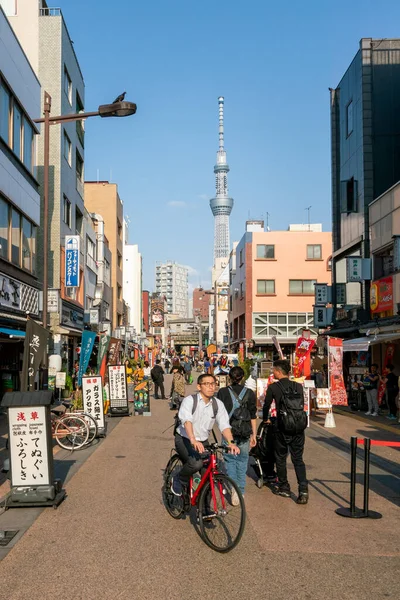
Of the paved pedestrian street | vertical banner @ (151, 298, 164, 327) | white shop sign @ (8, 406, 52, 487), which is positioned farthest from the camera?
vertical banner @ (151, 298, 164, 327)

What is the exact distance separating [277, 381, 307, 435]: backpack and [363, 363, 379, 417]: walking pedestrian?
1323 cm

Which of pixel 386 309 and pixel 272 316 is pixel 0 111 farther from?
pixel 272 316

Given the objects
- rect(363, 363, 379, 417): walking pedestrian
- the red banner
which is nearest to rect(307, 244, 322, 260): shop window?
rect(363, 363, 379, 417): walking pedestrian

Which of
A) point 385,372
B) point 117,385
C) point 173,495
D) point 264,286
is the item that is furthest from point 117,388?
point 264,286

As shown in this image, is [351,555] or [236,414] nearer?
[351,555]

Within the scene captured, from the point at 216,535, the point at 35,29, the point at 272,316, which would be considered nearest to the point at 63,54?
the point at 35,29

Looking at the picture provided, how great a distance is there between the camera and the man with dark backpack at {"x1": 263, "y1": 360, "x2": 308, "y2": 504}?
8.45 meters

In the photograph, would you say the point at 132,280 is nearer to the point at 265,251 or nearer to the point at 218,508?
the point at 265,251

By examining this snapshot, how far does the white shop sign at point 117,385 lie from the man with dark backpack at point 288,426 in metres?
12.2

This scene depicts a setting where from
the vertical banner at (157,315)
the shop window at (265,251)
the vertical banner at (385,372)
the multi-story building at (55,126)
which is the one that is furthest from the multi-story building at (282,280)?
the vertical banner at (157,315)

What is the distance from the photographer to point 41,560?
603 centimetres

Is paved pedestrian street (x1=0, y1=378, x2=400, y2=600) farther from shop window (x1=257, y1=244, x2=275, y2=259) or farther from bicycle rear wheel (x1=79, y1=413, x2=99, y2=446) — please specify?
shop window (x1=257, y1=244, x2=275, y2=259)

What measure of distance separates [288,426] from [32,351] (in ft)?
14.9

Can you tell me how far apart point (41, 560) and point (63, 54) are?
3083 centimetres
